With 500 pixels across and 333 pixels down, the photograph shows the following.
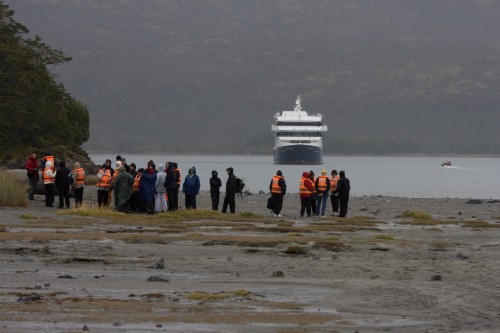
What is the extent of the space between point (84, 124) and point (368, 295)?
61.2 metres

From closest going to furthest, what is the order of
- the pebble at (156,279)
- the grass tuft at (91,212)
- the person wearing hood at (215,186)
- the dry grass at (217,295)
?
the dry grass at (217,295)
the pebble at (156,279)
the grass tuft at (91,212)
the person wearing hood at (215,186)

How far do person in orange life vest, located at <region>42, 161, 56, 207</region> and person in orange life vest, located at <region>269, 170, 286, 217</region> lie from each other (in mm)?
5691

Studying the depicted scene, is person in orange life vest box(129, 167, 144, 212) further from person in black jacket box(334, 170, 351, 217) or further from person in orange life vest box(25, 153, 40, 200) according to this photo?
person in black jacket box(334, 170, 351, 217)

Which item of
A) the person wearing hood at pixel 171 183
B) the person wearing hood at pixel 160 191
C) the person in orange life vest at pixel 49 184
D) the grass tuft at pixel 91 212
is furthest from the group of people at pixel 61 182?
the person wearing hood at pixel 171 183

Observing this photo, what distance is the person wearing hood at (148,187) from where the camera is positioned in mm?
29484

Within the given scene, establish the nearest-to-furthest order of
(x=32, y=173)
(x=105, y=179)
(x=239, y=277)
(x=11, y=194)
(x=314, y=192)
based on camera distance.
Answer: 1. (x=239, y=277)
2. (x=11, y=194)
3. (x=105, y=179)
4. (x=314, y=192)
5. (x=32, y=173)

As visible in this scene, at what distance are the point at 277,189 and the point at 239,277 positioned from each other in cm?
1500

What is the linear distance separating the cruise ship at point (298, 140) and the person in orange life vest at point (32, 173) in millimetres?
116700

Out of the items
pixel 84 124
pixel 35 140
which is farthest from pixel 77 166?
pixel 84 124

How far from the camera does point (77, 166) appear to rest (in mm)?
30859

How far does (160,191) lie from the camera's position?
98.2ft

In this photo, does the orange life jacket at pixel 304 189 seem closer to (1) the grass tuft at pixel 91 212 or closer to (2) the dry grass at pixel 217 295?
(1) the grass tuft at pixel 91 212

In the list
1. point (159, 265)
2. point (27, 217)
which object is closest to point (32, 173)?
point (27, 217)

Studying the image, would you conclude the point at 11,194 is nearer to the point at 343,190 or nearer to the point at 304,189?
the point at 304,189
